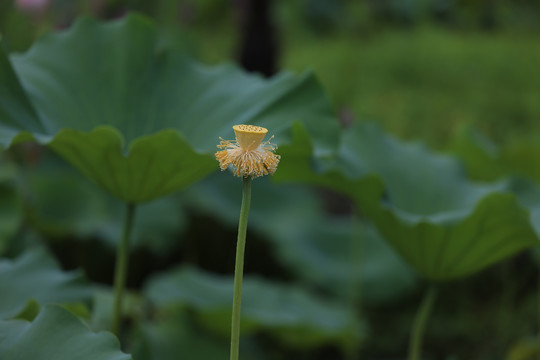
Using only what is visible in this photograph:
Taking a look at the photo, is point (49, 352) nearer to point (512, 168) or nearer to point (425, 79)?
point (512, 168)

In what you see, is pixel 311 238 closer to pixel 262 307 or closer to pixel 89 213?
pixel 262 307

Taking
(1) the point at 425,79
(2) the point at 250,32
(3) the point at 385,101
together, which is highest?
(1) the point at 425,79

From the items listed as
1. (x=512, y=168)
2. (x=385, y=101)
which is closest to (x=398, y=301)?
(x=512, y=168)

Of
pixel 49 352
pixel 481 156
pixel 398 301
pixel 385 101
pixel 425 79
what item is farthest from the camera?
pixel 425 79

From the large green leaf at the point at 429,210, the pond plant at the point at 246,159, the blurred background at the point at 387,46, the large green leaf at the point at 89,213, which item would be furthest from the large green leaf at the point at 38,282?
the blurred background at the point at 387,46

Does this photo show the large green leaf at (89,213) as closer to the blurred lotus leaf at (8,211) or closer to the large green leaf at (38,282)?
the blurred lotus leaf at (8,211)

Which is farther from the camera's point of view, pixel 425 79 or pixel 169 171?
pixel 425 79

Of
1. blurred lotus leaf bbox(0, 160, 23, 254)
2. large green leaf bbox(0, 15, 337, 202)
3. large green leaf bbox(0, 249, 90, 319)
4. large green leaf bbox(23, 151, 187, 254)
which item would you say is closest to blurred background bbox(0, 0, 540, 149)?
large green leaf bbox(23, 151, 187, 254)

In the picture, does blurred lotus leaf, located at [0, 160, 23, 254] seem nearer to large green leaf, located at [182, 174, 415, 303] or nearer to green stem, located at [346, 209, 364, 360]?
large green leaf, located at [182, 174, 415, 303]
